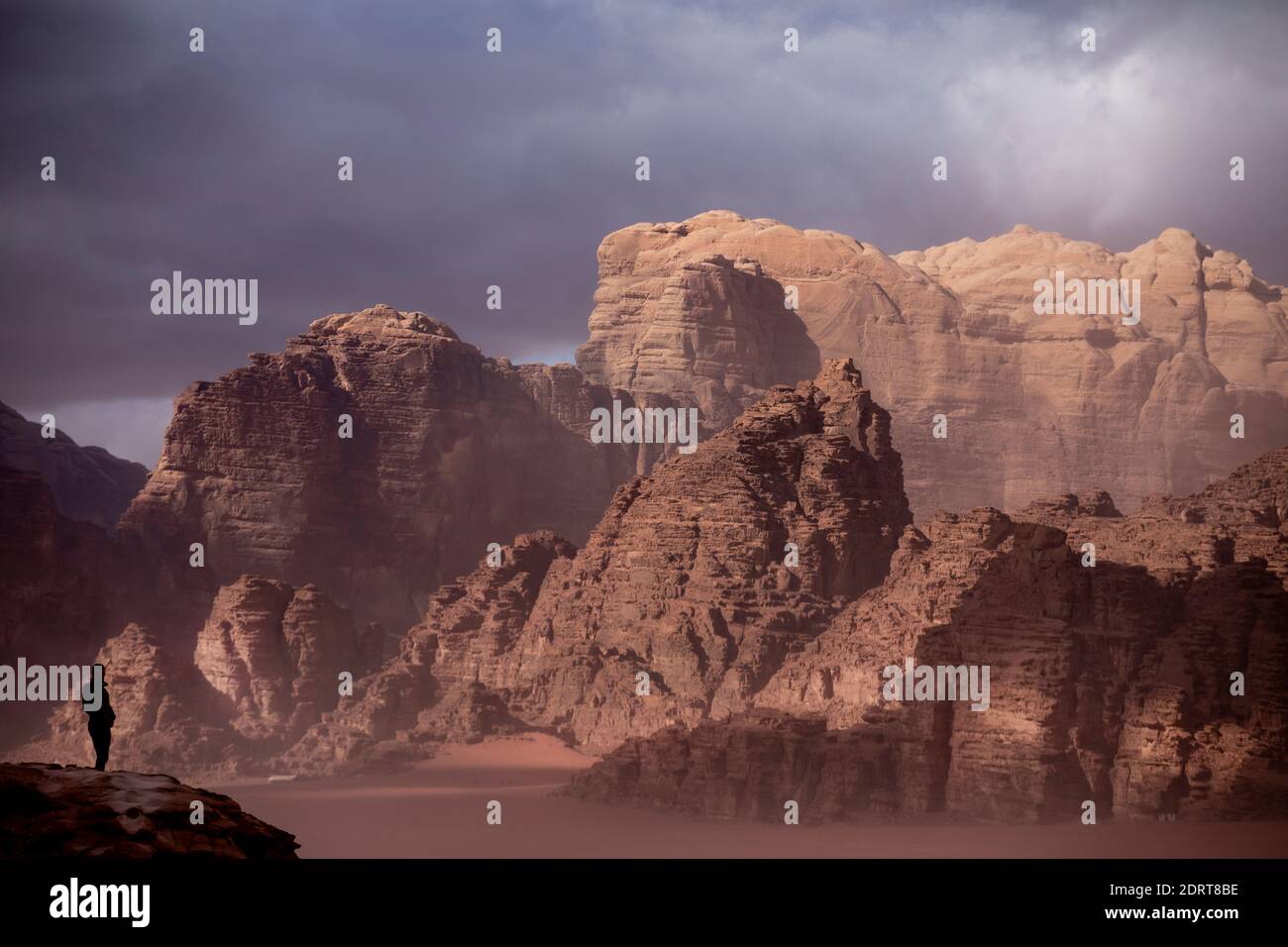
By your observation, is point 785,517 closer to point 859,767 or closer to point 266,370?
point 859,767

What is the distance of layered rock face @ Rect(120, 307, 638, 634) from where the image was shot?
87.8 m

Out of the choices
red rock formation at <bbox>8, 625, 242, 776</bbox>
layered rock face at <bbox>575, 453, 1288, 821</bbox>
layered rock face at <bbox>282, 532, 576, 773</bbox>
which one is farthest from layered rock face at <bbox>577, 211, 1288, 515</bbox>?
layered rock face at <bbox>575, 453, 1288, 821</bbox>

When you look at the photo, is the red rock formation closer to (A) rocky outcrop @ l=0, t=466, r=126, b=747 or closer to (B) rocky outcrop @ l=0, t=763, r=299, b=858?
(A) rocky outcrop @ l=0, t=466, r=126, b=747

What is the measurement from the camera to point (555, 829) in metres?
44.1

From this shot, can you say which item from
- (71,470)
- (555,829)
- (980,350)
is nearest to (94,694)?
(555,829)

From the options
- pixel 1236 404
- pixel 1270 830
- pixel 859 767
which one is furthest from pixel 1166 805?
pixel 1236 404

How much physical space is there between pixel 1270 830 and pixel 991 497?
8064 cm

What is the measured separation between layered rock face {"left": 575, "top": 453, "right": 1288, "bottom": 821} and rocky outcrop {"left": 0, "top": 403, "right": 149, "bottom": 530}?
67.8 metres

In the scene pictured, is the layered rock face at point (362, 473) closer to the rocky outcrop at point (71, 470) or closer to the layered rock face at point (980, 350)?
the layered rock face at point (980, 350)

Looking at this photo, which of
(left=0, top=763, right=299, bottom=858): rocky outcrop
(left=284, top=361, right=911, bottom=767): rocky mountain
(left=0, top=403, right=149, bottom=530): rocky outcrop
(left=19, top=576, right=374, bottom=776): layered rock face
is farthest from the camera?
(left=0, top=403, right=149, bottom=530): rocky outcrop

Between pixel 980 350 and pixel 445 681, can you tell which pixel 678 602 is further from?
pixel 980 350

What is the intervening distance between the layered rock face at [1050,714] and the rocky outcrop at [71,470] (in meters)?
67.8

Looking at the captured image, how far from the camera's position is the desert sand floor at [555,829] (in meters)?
36.0

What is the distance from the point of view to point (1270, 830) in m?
36.0
